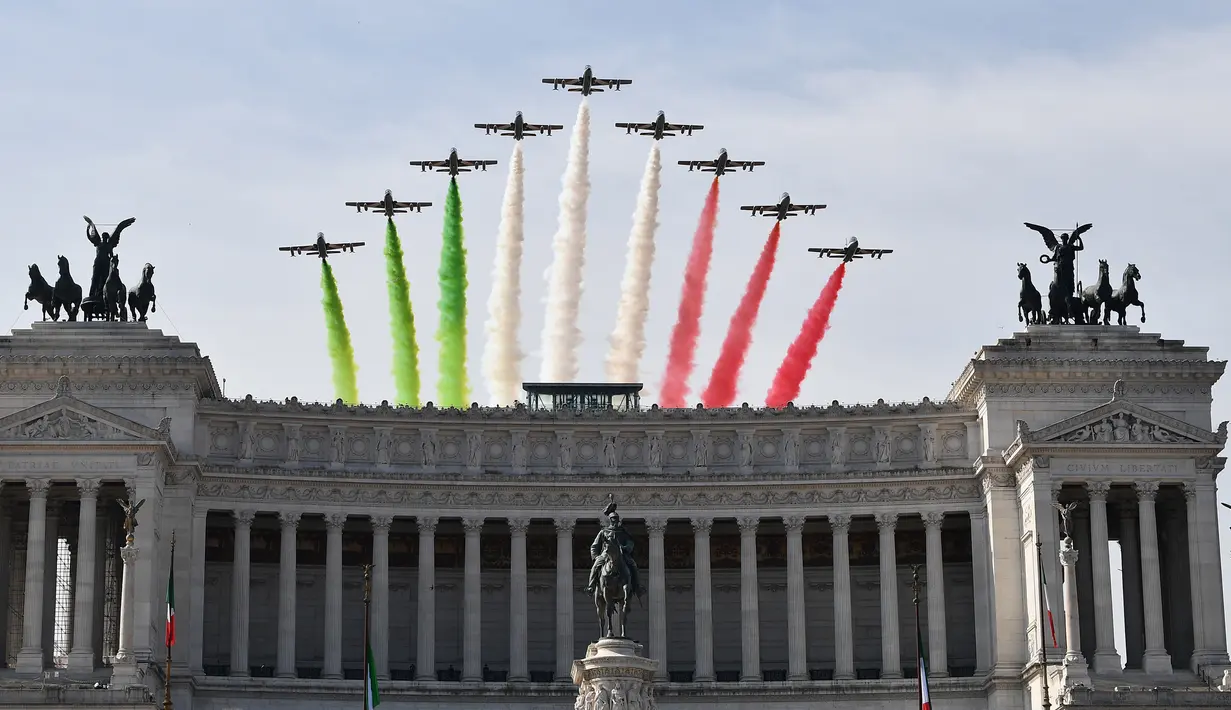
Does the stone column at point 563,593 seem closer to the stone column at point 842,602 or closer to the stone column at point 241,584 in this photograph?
the stone column at point 842,602

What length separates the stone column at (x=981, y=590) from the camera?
10675 centimetres

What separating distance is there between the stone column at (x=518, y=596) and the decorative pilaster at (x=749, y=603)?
914 centimetres

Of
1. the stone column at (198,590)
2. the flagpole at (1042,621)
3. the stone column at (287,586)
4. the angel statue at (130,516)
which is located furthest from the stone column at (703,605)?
the angel statue at (130,516)

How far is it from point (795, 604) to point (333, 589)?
1934cm

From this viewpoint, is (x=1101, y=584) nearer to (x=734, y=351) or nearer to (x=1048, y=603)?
(x=1048, y=603)

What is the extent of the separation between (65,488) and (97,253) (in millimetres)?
11158

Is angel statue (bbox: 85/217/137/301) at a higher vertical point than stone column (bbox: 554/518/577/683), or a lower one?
higher

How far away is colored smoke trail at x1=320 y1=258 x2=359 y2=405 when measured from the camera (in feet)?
408

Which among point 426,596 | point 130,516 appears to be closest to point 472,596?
point 426,596

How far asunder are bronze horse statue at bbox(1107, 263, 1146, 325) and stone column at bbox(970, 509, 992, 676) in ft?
34.4

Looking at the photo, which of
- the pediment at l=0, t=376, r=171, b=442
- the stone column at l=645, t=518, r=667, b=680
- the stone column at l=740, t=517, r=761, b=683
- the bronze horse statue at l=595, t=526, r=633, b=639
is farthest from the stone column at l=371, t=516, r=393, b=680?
the bronze horse statue at l=595, t=526, r=633, b=639

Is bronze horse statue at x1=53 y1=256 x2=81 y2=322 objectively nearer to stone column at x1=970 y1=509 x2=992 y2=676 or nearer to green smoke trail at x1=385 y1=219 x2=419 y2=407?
green smoke trail at x1=385 y1=219 x2=419 y2=407

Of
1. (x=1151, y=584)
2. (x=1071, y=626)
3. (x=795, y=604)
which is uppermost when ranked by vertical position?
(x=1151, y=584)

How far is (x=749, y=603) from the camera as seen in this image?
11050cm
